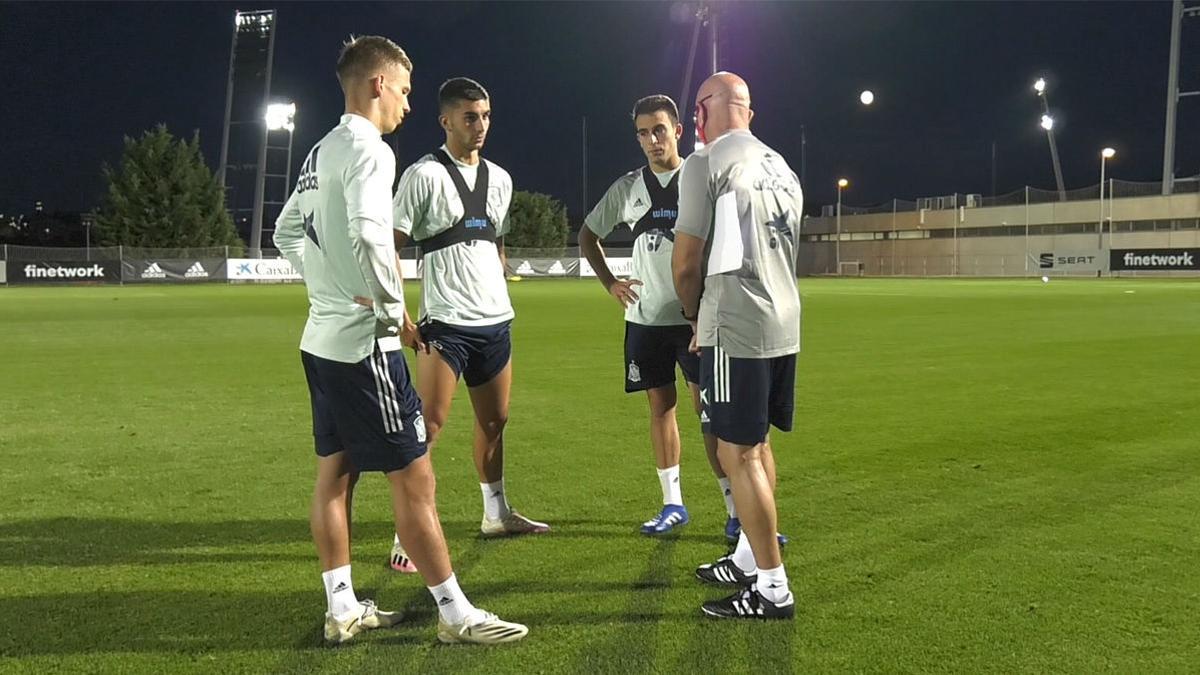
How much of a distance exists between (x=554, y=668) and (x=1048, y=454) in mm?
4589

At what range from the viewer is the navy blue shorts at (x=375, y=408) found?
10.5 ft

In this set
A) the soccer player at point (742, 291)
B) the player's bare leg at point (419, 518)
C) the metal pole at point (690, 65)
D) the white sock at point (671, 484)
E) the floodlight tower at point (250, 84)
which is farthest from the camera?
the floodlight tower at point (250, 84)

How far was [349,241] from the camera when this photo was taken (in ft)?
10.3

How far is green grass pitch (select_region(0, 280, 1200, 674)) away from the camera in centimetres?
327

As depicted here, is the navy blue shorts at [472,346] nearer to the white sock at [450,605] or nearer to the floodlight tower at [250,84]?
the white sock at [450,605]

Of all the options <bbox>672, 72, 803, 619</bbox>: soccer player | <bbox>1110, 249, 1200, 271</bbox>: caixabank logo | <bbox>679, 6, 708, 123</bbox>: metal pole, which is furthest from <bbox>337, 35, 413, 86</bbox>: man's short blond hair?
<bbox>1110, 249, 1200, 271</bbox>: caixabank logo

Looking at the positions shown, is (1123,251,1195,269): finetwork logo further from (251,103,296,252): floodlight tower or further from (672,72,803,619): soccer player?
(672,72,803,619): soccer player

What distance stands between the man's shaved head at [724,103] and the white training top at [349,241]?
4.19 ft

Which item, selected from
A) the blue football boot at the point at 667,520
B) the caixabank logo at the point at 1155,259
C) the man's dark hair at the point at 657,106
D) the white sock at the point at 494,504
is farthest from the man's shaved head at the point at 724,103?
the caixabank logo at the point at 1155,259

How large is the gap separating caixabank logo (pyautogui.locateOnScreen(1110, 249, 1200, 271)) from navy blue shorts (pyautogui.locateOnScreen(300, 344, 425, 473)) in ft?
179

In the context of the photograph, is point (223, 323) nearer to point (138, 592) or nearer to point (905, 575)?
point (138, 592)

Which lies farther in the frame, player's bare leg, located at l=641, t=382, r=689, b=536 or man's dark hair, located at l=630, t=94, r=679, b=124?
player's bare leg, located at l=641, t=382, r=689, b=536

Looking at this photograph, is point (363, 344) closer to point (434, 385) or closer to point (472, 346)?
point (434, 385)

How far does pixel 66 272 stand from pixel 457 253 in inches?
1892
